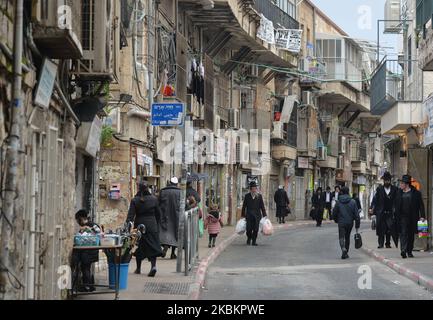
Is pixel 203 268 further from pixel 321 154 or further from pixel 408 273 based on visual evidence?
pixel 321 154

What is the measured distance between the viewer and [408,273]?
17938 mm

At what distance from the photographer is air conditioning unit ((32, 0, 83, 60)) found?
1016cm

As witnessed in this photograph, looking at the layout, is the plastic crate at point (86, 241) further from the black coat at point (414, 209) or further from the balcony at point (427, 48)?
the balcony at point (427, 48)

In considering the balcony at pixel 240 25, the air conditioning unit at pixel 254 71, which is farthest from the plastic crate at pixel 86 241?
the air conditioning unit at pixel 254 71

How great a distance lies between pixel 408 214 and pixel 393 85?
880 cm

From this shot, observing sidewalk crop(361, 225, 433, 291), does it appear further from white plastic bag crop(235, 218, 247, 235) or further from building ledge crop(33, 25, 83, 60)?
building ledge crop(33, 25, 83, 60)

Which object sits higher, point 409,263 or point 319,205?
point 319,205

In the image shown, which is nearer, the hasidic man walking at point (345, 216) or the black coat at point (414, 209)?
the black coat at point (414, 209)

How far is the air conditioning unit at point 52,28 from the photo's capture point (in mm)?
10156

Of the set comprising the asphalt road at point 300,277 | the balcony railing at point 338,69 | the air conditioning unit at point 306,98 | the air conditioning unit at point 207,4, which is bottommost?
the asphalt road at point 300,277

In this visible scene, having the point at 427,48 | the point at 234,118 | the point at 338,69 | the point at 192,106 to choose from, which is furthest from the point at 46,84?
the point at 338,69

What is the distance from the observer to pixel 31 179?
10133mm

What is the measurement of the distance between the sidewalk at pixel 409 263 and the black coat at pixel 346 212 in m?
1.08
